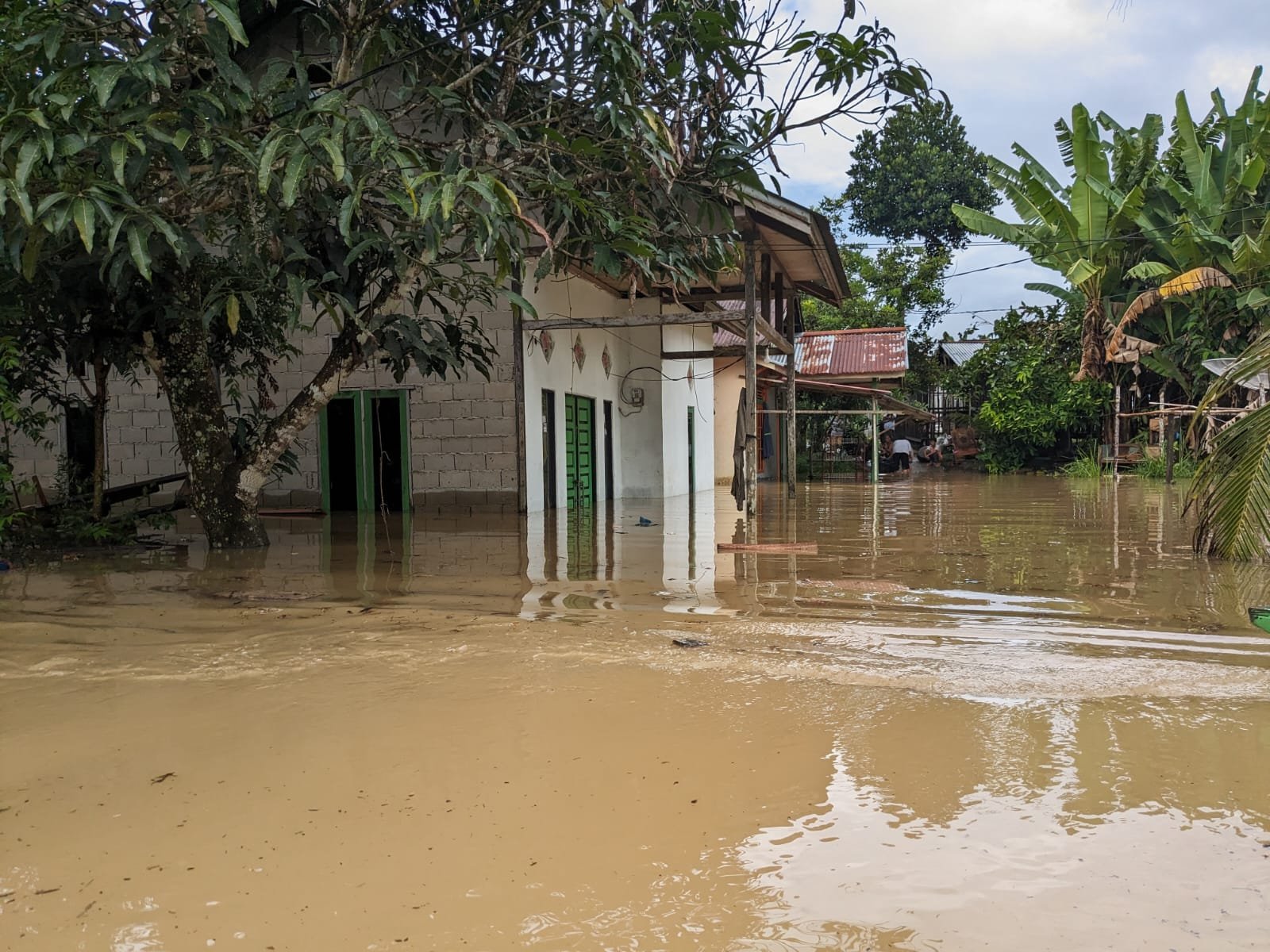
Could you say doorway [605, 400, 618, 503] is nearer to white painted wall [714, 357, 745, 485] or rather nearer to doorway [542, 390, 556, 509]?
doorway [542, 390, 556, 509]

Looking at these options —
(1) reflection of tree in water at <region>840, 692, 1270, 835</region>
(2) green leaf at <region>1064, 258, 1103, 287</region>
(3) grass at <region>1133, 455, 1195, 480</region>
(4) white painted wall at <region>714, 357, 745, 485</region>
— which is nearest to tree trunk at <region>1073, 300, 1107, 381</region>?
(2) green leaf at <region>1064, 258, 1103, 287</region>

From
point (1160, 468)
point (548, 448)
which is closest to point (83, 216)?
point (548, 448)

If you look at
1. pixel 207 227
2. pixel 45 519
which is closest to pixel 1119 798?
pixel 207 227

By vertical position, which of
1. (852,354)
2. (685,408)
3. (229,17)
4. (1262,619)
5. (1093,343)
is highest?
(852,354)

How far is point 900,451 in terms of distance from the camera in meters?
28.5

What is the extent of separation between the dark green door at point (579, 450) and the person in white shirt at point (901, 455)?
14648 mm

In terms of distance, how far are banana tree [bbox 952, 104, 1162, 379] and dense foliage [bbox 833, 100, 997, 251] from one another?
1771 centimetres

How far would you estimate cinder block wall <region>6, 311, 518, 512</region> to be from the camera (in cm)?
1255

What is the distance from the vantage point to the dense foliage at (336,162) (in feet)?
15.9

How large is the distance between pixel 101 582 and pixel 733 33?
5842 mm

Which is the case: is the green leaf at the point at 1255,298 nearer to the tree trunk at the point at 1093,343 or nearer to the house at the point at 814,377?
the tree trunk at the point at 1093,343

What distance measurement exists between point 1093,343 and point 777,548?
51.8ft

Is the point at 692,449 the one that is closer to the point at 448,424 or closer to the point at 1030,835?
the point at 448,424

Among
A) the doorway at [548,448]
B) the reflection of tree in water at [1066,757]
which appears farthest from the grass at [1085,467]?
the reflection of tree in water at [1066,757]
